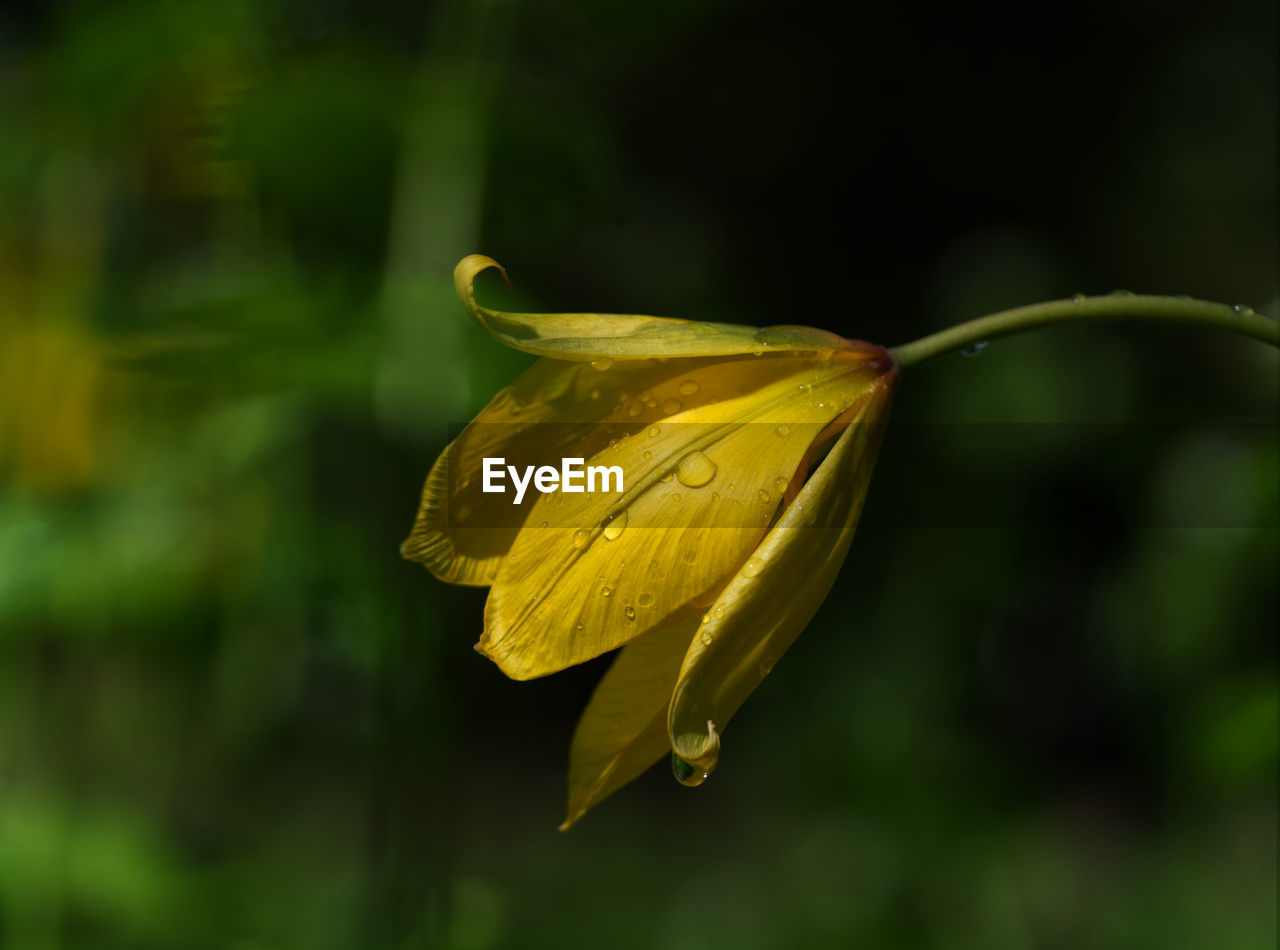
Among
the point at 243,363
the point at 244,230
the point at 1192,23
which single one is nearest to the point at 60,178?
the point at 244,230

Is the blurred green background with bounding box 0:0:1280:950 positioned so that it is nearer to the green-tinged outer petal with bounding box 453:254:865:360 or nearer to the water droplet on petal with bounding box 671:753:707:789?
the green-tinged outer petal with bounding box 453:254:865:360

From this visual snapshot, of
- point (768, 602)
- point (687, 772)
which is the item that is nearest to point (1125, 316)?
point (768, 602)

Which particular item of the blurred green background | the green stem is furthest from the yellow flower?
the blurred green background

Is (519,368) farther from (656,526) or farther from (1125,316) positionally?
(1125,316)

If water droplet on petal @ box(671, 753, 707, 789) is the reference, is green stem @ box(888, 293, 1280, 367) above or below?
above

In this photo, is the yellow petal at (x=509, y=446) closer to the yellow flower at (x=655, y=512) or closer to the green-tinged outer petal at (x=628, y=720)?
the yellow flower at (x=655, y=512)
